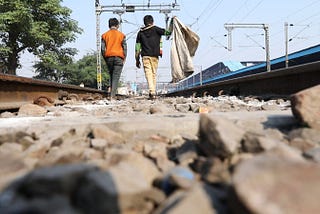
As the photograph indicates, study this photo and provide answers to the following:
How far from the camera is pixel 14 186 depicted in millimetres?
1152

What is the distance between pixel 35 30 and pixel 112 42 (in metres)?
20.5

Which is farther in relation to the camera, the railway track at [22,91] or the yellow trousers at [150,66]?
the yellow trousers at [150,66]

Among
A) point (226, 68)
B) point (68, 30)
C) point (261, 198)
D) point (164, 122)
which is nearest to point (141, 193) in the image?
point (261, 198)

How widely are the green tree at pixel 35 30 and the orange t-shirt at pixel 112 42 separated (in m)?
18.3

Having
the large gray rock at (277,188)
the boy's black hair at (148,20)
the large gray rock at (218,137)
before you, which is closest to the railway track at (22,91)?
the boy's black hair at (148,20)

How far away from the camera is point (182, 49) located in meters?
8.90

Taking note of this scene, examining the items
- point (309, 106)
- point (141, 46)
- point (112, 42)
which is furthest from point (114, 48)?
point (309, 106)

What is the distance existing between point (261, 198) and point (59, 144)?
1.22 metres

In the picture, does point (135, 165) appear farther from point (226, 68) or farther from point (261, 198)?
point (226, 68)

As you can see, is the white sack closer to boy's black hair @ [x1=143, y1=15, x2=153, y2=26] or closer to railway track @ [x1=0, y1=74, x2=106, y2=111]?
boy's black hair @ [x1=143, y1=15, x2=153, y2=26]

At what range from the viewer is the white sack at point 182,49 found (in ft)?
28.9

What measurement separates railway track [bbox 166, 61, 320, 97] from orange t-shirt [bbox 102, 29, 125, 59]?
2.91m

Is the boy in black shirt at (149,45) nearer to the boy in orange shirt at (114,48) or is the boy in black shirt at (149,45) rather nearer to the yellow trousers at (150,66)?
the yellow trousers at (150,66)

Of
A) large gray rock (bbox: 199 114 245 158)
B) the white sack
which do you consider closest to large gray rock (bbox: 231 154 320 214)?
large gray rock (bbox: 199 114 245 158)
